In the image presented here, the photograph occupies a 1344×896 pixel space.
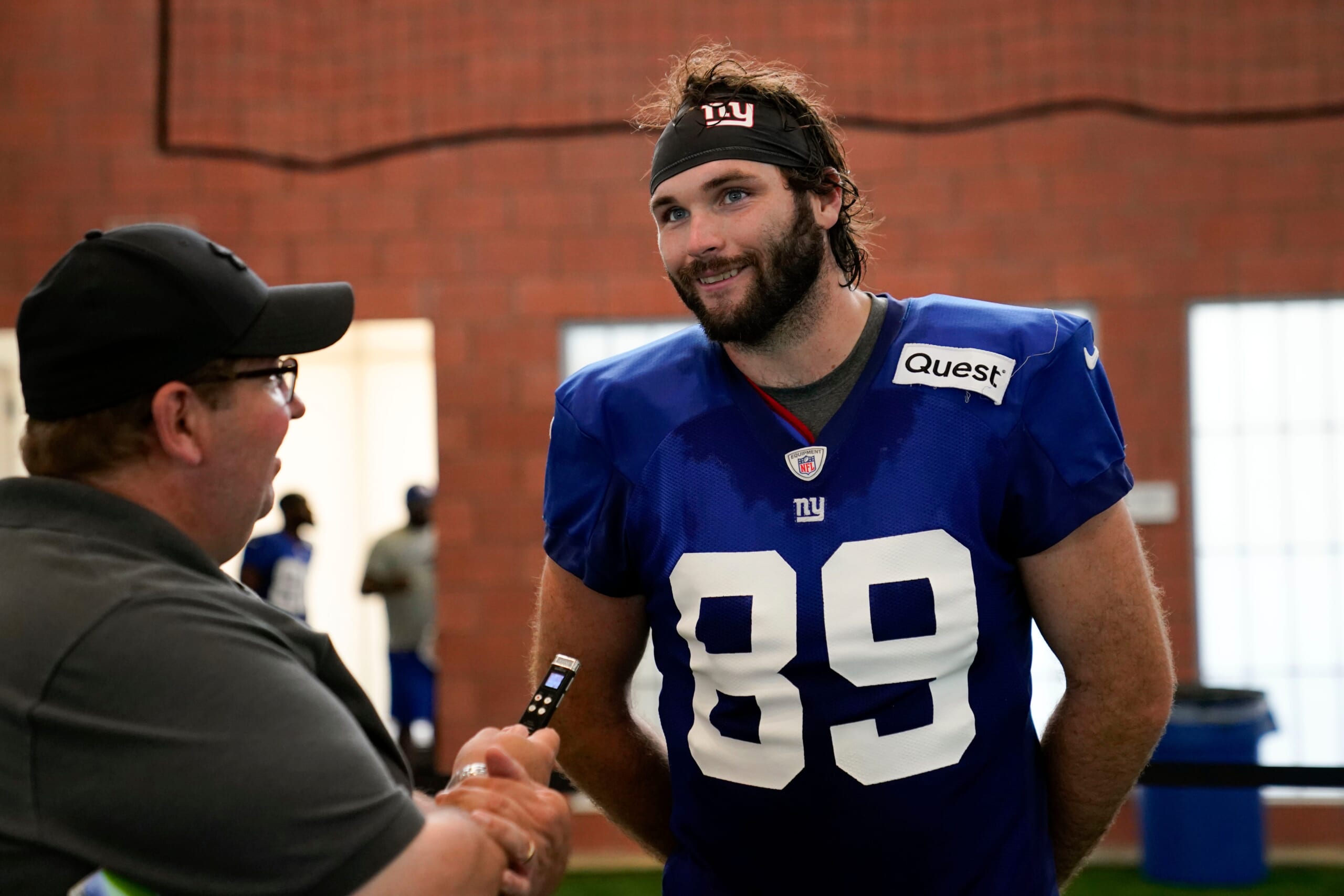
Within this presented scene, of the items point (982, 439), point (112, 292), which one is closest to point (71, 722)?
point (112, 292)

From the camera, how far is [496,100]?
15.7ft

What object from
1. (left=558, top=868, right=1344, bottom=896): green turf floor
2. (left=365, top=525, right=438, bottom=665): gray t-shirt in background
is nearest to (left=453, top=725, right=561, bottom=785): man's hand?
(left=558, top=868, right=1344, bottom=896): green turf floor

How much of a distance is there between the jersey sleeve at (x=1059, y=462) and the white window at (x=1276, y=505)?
3.26 meters

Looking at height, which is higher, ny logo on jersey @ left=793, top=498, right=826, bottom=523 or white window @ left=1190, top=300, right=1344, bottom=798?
ny logo on jersey @ left=793, top=498, right=826, bottom=523

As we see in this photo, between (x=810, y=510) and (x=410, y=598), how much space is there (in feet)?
15.6

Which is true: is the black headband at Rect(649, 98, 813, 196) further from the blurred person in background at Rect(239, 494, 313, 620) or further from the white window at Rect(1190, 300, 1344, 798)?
the blurred person in background at Rect(239, 494, 313, 620)

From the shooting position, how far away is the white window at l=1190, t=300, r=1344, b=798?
4.48 metres

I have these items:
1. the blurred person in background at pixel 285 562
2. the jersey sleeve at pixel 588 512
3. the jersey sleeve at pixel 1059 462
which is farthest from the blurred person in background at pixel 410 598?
the jersey sleeve at pixel 1059 462

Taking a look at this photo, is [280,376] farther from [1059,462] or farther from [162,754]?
[1059,462]

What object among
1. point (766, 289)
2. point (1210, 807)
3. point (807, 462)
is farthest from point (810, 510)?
point (1210, 807)

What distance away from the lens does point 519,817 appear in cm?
112

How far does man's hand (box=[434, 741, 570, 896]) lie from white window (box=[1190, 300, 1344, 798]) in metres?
3.94

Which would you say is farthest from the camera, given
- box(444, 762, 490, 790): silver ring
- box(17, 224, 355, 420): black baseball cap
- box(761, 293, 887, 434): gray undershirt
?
box(761, 293, 887, 434): gray undershirt

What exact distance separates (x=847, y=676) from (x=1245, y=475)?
3.57 meters
